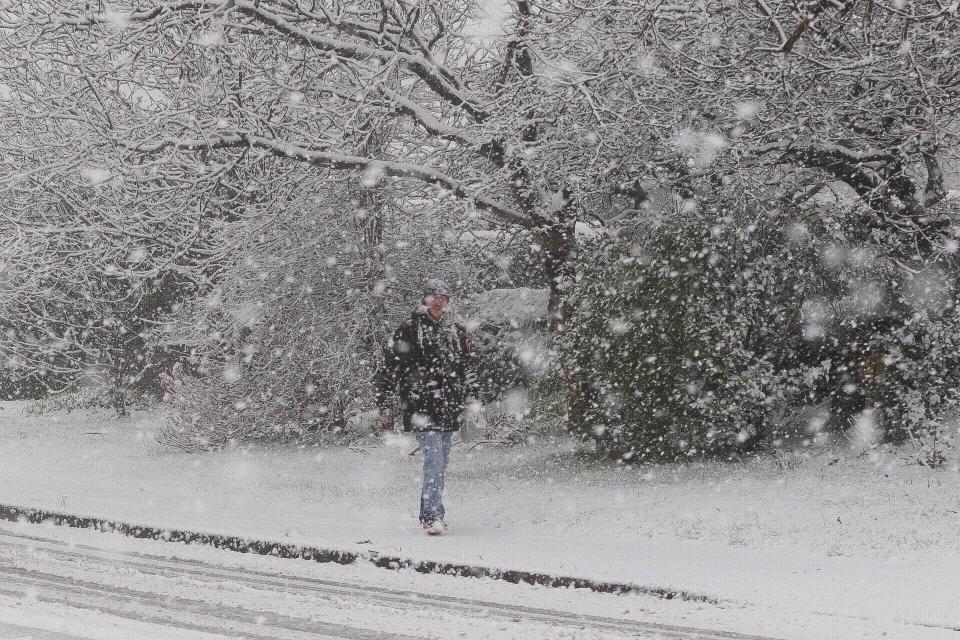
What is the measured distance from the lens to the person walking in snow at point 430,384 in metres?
7.65

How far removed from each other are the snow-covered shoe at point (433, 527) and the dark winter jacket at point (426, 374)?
79cm

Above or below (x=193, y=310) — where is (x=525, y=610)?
below

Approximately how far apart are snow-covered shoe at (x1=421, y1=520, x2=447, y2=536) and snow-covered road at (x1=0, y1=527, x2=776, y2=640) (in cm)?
118

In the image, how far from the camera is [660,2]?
846 cm

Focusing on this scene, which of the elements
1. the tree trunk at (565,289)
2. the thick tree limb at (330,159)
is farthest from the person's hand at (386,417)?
the thick tree limb at (330,159)

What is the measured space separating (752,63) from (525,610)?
6.13m

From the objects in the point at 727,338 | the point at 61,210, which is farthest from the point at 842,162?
the point at 61,210

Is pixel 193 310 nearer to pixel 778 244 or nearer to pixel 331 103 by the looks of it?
pixel 331 103

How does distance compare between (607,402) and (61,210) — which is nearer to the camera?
(607,402)

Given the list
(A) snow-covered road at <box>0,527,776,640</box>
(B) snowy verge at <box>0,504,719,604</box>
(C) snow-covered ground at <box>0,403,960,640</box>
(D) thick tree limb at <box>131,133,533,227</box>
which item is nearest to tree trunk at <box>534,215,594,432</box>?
(D) thick tree limb at <box>131,133,533,227</box>

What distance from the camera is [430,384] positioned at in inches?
301

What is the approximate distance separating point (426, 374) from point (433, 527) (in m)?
1.26

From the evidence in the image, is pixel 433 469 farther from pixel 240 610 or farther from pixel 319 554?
pixel 240 610

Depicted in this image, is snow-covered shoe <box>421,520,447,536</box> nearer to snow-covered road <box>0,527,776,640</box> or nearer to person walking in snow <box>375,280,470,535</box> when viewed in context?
person walking in snow <box>375,280,470,535</box>
